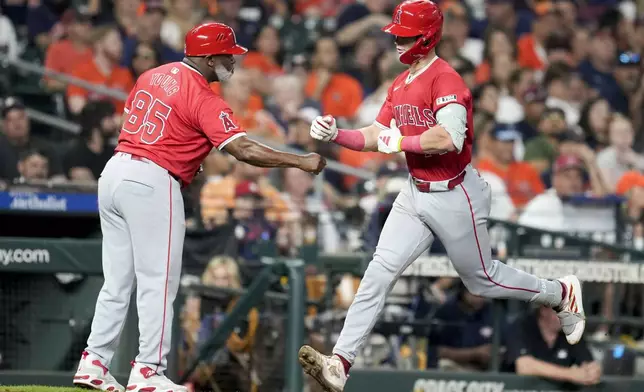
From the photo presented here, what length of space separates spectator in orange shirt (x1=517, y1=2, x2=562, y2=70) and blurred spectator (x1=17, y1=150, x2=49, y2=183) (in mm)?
6287

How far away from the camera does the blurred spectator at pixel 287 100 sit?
40.4 ft

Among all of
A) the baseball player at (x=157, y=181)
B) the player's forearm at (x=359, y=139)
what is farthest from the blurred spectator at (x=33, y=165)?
the player's forearm at (x=359, y=139)

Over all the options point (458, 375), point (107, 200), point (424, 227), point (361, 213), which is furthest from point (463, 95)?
point (361, 213)

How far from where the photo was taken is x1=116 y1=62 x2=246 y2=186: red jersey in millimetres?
5828

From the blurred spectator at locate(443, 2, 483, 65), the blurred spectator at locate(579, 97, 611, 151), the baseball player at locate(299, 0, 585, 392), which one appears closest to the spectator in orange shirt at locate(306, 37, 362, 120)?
the blurred spectator at locate(443, 2, 483, 65)

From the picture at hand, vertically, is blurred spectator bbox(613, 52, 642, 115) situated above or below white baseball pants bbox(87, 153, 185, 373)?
above

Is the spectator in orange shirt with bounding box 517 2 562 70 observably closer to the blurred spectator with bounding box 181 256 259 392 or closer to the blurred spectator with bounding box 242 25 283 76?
Result: the blurred spectator with bounding box 242 25 283 76

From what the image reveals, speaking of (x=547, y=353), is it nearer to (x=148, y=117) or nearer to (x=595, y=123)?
(x=148, y=117)

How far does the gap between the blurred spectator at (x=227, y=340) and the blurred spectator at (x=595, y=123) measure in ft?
19.0

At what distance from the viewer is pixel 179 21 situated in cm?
1313

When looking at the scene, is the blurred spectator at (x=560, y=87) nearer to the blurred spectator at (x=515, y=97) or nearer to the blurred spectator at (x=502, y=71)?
the blurred spectator at (x=515, y=97)

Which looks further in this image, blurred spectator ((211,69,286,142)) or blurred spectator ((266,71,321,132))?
blurred spectator ((266,71,321,132))

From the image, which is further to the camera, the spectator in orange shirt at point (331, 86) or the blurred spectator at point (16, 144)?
the spectator in orange shirt at point (331, 86)

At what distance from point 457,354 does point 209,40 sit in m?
3.33
